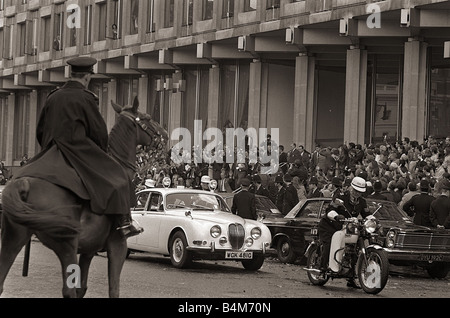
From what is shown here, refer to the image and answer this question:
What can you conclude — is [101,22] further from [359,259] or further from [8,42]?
[359,259]

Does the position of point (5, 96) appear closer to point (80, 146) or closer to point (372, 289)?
point (372, 289)

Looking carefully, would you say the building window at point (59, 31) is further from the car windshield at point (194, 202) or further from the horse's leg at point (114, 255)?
the horse's leg at point (114, 255)

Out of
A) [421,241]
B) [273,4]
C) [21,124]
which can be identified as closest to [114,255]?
[421,241]

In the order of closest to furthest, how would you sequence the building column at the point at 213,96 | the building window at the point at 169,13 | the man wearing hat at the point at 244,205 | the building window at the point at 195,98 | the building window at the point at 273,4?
the man wearing hat at the point at 244,205 → the building window at the point at 273,4 → the building column at the point at 213,96 → the building window at the point at 169,13 → the building window at the point at 195,98

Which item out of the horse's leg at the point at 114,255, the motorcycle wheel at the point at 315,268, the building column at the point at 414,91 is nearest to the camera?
the horse's leg at the point at 114,255

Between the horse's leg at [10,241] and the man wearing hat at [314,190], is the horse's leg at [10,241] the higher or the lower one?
the higher one

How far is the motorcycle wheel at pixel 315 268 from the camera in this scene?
17.9 metres

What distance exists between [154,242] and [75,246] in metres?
11.7

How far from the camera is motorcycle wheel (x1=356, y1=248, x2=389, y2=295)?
16.6 metres

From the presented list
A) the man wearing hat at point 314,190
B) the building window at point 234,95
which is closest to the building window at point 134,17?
the building window at point 234,95

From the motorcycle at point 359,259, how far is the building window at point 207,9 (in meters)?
34.0

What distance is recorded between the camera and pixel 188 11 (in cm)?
5312

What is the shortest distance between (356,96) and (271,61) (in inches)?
307

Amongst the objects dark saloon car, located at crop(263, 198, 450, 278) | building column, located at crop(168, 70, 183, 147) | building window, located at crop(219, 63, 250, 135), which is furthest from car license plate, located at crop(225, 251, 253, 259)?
building column, located at crop(168, 70, 183, 147)
